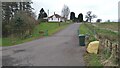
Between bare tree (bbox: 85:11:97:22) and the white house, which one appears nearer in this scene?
the white house

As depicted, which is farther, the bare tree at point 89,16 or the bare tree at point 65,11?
the bare tree at point 89,16

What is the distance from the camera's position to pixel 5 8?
47875 millimetres

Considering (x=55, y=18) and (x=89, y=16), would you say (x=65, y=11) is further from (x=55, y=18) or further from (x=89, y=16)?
(x=89, y=16)

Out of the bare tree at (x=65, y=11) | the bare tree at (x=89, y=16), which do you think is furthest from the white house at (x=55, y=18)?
the bare tree at (x=89, y=16)

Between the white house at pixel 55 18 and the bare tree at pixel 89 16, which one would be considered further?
the bare tree at pixel 89 16

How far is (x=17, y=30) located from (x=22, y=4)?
21.7 meters

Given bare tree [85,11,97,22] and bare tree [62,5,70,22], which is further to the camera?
bare tree [85,11,97,22]

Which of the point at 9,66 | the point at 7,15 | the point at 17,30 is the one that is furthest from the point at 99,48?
the point at 7,15

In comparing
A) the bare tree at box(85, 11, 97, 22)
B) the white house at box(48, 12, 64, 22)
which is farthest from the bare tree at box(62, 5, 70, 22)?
the bare tree at box(85, 11, 97, 22)

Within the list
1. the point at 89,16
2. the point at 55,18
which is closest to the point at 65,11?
the point at 55,18

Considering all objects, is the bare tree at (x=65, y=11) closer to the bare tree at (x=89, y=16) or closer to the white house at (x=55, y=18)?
the white house at (x=55, y=18)

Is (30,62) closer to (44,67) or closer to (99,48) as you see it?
(44,67)

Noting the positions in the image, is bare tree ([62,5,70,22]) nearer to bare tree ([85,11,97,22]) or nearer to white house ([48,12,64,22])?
white house ([48,12,64,22])

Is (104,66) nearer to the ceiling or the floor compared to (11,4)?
nearer to the floor
